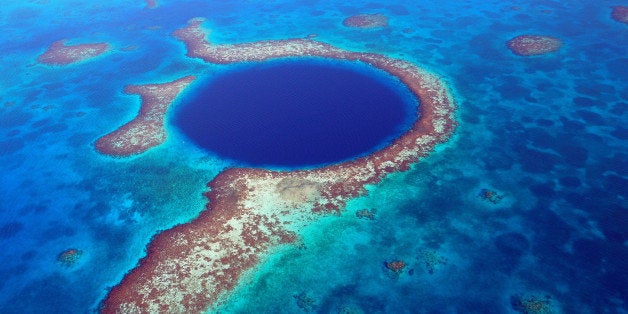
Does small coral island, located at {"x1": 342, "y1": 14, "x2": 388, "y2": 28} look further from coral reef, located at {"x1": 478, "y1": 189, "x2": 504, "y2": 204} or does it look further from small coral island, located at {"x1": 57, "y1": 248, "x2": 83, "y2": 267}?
small coral island, located at {"x1": 57, "y1": 248, "x2": 83, "y2": 267}

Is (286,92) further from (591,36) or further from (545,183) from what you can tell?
(591,36)

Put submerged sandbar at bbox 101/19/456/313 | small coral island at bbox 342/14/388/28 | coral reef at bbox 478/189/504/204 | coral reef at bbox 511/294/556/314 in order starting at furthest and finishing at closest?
small coral island at bbox 342/14/388/28 → coral reef at bbox 478/189/504/204 → submerged sandbar at bbox 101/19/456/313 → coral reef at bbox 511/294/556/314

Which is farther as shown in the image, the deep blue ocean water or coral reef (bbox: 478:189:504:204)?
coral reef (bbox: 478:189:504:204)

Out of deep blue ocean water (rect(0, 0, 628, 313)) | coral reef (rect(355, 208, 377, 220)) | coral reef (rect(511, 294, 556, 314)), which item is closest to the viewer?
coral reef (rect(511, 294, 556, 314))

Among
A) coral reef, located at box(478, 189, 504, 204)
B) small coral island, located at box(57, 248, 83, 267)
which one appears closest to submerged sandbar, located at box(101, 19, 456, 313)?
small coral island, located at box(57, 248, 83, 267)

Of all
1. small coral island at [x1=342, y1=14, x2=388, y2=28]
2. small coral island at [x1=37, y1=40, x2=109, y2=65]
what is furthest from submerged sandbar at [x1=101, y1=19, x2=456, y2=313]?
small coral island at [x1=37, y1=40, x2=109, y2=65]

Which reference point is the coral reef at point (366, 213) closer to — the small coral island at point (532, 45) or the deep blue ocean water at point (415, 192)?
the deep blue ocean water at point (415, 192)

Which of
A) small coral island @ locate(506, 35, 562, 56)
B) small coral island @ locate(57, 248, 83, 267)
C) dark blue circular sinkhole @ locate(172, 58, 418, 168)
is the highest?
small coral island @ locate(506, 35, 562, 56)

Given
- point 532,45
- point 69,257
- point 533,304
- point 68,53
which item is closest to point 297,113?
point 69,257

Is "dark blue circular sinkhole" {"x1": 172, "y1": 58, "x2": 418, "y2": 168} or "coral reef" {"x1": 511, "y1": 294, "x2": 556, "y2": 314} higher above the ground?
"dark blue circular sinkhole" {"x1": 172, "y1": 58, "x2": 418, "y2": 168}
